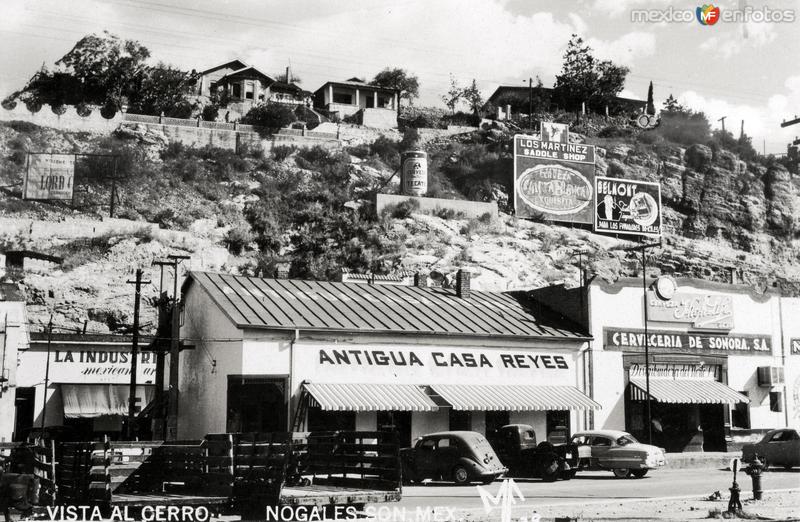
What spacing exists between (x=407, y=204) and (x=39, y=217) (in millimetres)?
26804

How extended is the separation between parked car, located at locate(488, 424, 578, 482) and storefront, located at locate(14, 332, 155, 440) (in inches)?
887

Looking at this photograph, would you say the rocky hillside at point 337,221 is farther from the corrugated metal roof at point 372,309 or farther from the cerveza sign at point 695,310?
the corrugated metal roof at point 372,309

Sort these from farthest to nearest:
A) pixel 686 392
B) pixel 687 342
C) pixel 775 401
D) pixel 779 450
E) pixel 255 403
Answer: pixel 775 401 → pixel 687 342 → pixel 686 392 → pixel 255 403 → pixel 779 450

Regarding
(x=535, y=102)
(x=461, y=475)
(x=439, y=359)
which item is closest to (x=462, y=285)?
(x=439, y=359)

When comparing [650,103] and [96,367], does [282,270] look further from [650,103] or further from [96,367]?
[650,103]

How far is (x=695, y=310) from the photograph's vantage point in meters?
38.3

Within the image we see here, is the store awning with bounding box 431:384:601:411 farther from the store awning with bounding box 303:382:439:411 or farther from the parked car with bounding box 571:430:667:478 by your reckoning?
the parked car with bounding box 571:430:667:478

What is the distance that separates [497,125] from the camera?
93.9 meters

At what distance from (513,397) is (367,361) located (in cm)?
558

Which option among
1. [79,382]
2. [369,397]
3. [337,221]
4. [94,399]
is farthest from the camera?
[337,221]

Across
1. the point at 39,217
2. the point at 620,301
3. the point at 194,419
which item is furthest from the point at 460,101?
the point at 194,419

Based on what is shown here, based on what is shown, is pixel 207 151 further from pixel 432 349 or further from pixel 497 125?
pixel 432 349

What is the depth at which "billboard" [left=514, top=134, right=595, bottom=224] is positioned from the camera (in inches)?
2896

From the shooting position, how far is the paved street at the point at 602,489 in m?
19.7
